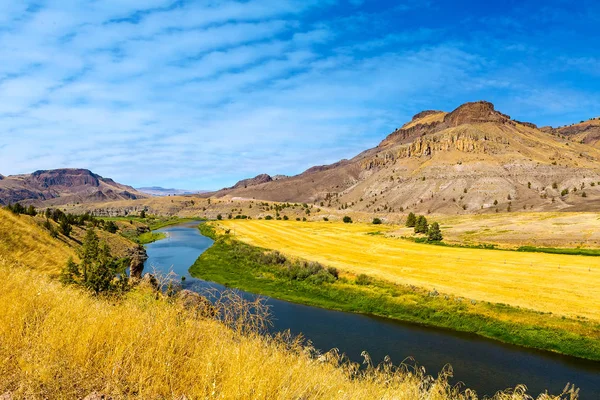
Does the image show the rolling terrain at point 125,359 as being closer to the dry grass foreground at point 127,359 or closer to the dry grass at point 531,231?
the dry grass foreground at point 127,359

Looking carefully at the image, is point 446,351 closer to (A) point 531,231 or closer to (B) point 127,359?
(B) point 127,359

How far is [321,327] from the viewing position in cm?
2420

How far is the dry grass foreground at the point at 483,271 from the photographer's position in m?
25.6

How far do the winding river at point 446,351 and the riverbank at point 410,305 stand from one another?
0.96 m

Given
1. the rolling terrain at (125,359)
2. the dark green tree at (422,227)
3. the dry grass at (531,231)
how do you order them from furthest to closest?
1. the dark green tree at (422,227)
2. the dry grass at (531,231)
3. the rolling terrain at (125,359)

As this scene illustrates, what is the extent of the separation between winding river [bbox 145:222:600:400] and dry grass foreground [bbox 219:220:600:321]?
5.92 meters

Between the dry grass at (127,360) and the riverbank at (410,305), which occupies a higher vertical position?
the dry grass at (127,360)

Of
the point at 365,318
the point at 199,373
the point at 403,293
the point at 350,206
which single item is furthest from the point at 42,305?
the point at 350,206

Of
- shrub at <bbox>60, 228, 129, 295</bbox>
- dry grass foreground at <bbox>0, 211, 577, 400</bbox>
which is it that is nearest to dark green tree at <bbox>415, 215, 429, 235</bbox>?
shrub at <bbox>60, 228, 129, 295</bbox>

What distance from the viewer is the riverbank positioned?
20656 millimetres

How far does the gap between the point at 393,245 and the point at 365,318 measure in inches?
1211

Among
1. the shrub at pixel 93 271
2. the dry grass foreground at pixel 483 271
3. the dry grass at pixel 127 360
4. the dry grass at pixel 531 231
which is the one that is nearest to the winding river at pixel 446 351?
the shrub at pixel 93 271

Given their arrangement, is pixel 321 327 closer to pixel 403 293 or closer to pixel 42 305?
pixel 403 293

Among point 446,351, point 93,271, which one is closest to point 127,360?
point 93,271
